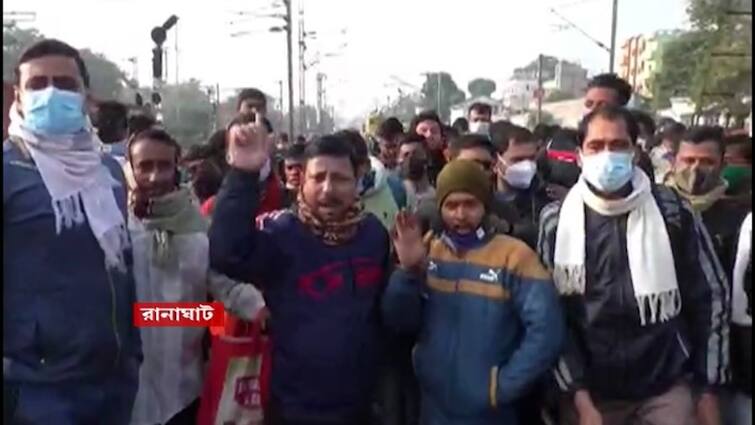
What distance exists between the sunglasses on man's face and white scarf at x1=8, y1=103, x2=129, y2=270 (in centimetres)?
11

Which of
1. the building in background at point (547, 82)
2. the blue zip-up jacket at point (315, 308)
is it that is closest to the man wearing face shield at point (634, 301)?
the blue zip-up jacket at point (315, 308)

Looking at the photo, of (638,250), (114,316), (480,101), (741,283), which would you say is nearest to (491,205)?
(638,250)

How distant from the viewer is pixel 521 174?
203 inches

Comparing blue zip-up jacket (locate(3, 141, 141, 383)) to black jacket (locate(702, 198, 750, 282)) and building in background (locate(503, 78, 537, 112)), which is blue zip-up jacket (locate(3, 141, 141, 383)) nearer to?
black jacket (locate(702, 198, 750, 282))

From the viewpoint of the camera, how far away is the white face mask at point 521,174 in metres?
5.14

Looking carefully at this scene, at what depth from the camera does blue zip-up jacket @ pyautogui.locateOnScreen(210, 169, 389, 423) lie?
355 cm

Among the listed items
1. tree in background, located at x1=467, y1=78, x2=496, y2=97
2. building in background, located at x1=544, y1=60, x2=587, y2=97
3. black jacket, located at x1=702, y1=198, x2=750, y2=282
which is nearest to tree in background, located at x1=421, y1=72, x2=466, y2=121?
tree in background, located at x1=467, y1=78, x2=496, y2=97

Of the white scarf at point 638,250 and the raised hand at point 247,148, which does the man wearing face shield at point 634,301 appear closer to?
the white scarf at point 638,250

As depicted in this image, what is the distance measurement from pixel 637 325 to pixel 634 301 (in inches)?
3.4

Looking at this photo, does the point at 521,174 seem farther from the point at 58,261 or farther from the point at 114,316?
the point at 58,261

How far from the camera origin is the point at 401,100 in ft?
194

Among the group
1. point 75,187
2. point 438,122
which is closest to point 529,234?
point 75,187
